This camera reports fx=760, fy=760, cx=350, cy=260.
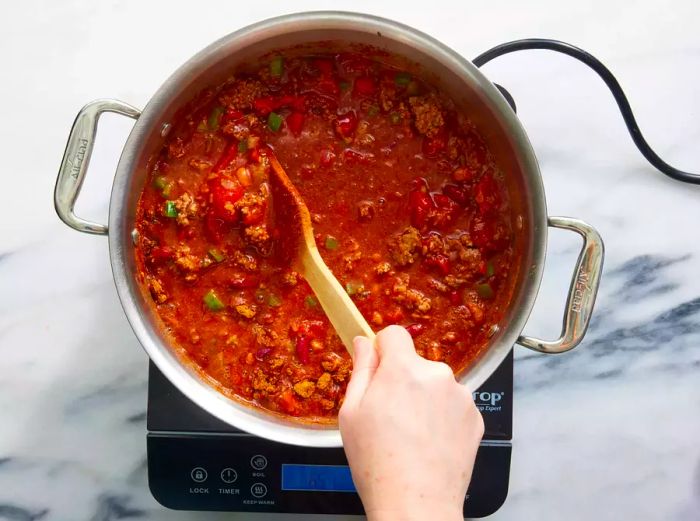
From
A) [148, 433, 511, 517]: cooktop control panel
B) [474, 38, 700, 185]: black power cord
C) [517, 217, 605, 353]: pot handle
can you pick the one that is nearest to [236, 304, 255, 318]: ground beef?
[148, 433, 511, 517]: cooktop control panel

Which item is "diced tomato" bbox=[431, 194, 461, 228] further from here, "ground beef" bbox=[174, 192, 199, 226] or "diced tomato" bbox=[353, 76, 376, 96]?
"ground beef" bbox=[174, 192, 199, 226]

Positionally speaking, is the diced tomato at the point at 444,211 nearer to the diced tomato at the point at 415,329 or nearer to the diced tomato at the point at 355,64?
the diced tomato at the point at 415,329

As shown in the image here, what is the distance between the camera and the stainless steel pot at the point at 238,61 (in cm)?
199

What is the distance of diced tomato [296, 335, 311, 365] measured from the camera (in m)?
2.28

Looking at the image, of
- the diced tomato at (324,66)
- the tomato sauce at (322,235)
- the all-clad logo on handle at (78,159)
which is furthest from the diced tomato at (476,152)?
the all-clad logo on handle at (78,159)

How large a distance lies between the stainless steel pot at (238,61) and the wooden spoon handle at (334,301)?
32 centimetres

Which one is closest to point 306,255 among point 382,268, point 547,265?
point 382,268

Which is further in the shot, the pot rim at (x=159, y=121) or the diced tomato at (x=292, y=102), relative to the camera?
the diced tomato at (x=292, y=102)

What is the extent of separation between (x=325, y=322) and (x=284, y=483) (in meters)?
0.52

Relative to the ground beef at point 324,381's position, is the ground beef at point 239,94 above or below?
above

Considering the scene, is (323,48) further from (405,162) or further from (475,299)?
(475,299)

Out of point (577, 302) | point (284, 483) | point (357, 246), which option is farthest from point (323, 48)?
point (284, 483)

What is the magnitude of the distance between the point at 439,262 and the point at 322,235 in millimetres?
358

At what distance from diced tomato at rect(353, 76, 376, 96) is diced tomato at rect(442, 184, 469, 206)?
37 cm
